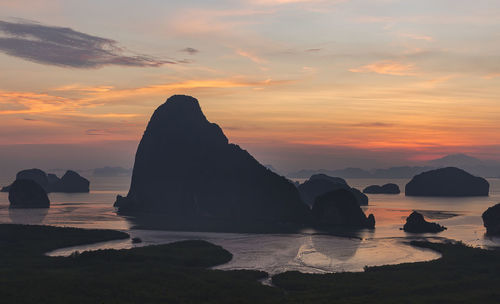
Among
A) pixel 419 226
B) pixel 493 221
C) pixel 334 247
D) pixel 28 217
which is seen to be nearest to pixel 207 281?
pixel 334 247

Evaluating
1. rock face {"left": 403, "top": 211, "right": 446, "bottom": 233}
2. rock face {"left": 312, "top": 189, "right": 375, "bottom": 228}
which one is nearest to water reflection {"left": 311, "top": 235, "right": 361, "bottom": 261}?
rock face {"left": 403, "top": 211, "right": 446, "bottom": 233}

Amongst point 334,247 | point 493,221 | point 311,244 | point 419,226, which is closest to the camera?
point 334,247

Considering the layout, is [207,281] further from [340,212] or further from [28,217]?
[28,217]

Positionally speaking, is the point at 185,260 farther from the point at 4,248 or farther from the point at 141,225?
the point at 141,225

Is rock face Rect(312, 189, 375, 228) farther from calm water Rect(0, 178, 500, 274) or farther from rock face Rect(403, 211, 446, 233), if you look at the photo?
rock face Rect(403, 211, 446, 233)

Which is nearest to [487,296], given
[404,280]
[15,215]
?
[404,280]

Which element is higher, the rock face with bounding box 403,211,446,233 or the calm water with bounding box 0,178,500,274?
the rock face with bounding box 403,211,446,233

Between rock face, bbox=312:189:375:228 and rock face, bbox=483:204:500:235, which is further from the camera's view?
rock face, bbox=312:189:375:228

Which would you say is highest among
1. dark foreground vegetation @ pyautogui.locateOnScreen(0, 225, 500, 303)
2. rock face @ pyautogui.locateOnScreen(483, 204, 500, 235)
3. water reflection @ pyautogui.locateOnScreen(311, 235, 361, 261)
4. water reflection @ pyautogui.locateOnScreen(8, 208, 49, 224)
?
rock face @ pyautogui.locateOnScreen(483, 204, 500, 235)
